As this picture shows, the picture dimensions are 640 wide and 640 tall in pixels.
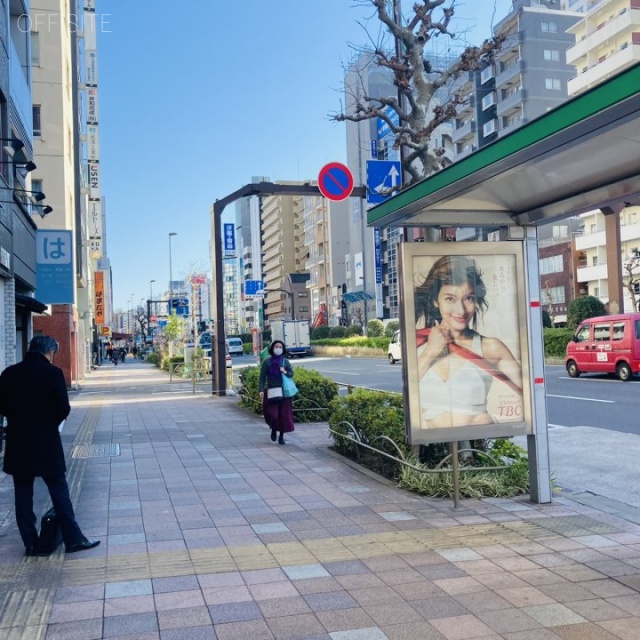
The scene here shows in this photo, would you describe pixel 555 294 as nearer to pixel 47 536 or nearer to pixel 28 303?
pixel 28 303

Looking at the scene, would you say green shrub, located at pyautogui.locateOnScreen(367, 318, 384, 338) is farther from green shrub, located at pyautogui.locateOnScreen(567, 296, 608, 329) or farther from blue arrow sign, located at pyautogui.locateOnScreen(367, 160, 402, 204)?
blue arrow sign, located at pyautogui.locateOnScreen(367, 160, 402, 204)

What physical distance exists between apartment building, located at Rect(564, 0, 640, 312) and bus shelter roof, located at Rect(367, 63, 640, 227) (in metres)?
39.6

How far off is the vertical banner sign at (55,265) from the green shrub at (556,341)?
20709 millimetres

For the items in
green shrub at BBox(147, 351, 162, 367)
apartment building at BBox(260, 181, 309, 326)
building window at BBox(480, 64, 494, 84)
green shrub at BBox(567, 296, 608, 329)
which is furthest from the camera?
apartment building at BBox(260, 181, 309, 326)

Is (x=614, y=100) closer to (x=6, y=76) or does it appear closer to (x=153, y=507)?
(x=153, y=507)

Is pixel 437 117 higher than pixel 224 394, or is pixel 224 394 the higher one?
pixel 437 117

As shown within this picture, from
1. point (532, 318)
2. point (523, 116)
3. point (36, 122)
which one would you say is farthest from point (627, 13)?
point (532, 318)

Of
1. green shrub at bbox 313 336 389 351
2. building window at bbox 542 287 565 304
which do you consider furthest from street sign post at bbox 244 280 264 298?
building window at bbox 542 287 565 304

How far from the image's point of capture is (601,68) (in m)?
47.1

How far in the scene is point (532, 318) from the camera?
6.57m

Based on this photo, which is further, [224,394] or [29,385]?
[224,394]

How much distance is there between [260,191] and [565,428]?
914 cm

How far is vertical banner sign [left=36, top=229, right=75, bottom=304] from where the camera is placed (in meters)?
15.5

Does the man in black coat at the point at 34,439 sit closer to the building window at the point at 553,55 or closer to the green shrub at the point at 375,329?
the green shrub at the point at 375,329
